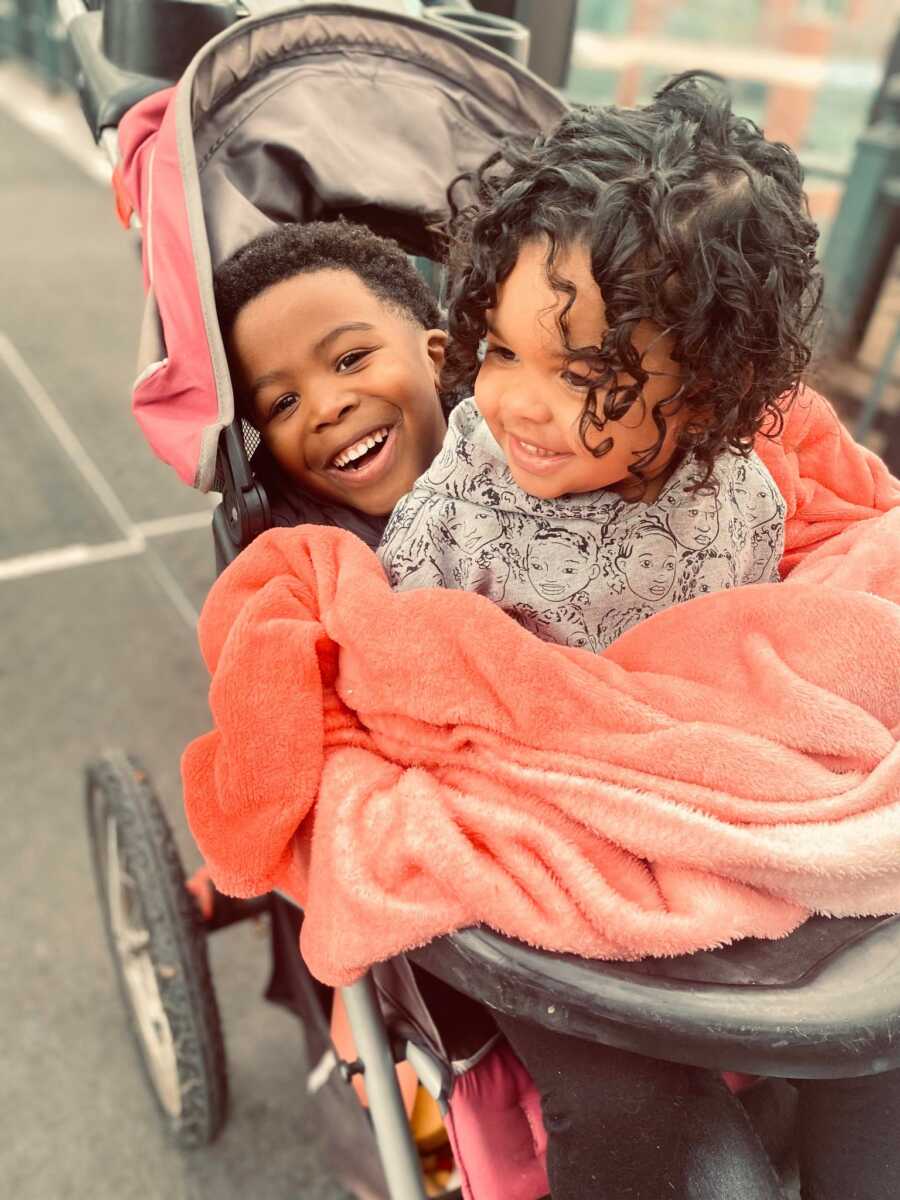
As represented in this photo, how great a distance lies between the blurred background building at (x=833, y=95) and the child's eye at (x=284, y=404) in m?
1.59

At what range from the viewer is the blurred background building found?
261 centimetres

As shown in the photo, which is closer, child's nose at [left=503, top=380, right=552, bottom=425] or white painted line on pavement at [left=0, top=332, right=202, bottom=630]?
child's nose at [left=503, top=380, right=552, bottom=425]

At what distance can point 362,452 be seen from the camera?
990mm

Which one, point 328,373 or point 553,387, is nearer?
point 553,387

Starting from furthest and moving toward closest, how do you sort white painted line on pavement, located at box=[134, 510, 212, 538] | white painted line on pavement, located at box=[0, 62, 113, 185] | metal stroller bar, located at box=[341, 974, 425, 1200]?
white painted line on pavement, located at box=[0, 62, 113, 185], white painted line on pavement, located at box=[134, 510, 212, 538], metal stroller bar, located at box=[341, 974, 425, 1200]

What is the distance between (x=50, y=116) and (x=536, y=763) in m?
7.50

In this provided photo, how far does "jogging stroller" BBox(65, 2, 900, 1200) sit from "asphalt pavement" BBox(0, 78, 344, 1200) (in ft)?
0.31

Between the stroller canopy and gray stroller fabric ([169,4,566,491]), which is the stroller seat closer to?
the stroller canopy

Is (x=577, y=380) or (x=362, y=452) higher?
(x=577, y=380)

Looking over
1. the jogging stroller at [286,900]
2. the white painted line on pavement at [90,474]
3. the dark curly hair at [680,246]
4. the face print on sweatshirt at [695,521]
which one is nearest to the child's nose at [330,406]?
the jogging stroller at [286,900]

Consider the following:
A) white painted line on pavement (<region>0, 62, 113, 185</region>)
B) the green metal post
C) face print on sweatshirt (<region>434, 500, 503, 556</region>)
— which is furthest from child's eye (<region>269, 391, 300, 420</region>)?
white painted line on pavement (<region>0, 62, 113, 185</region>)

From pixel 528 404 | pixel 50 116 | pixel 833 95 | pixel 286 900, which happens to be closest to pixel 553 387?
pixel 528 404

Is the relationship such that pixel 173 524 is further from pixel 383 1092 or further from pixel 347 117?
pixel 383 1092

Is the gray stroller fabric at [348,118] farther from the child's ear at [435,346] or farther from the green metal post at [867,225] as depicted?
the green metal post at [867,225]
